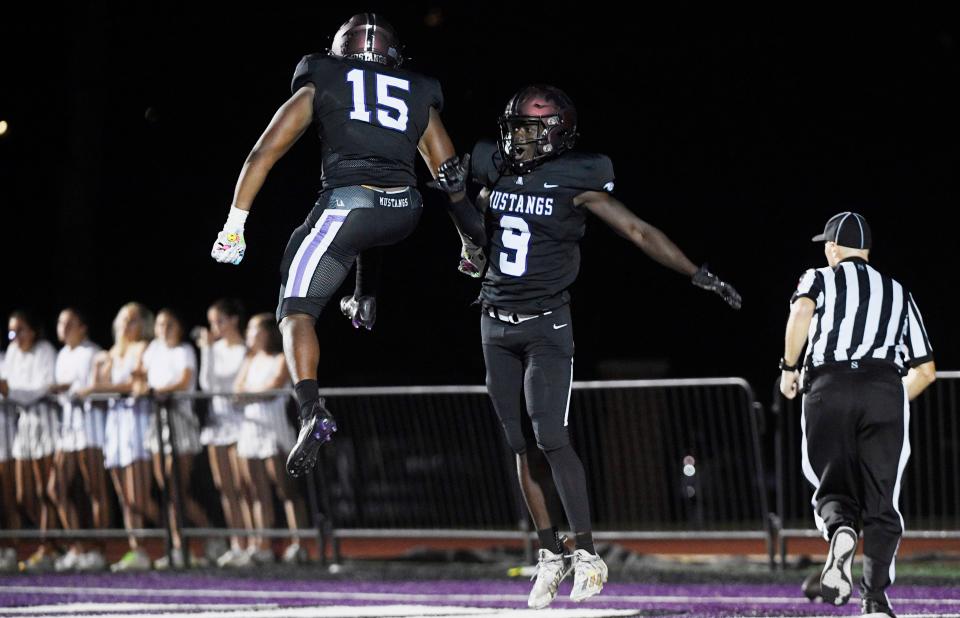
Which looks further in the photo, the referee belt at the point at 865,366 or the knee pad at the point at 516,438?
the referee belt at the point at 865,366

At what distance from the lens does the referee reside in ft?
23.0

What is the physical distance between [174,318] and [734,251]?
9.22 meters

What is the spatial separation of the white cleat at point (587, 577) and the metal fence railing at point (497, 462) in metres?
4.11

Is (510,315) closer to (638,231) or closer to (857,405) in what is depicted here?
(638,231)

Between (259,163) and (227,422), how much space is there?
571cm

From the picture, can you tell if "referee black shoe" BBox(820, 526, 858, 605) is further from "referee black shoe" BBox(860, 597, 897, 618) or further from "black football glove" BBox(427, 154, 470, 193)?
"black football glove" BBox(427, 154, 470, 193)

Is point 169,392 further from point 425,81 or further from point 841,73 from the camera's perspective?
point 841,73

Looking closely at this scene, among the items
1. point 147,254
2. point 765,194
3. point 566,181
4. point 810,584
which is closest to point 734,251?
point 765,194

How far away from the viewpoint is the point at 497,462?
11.3m

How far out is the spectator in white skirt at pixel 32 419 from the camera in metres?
11.9

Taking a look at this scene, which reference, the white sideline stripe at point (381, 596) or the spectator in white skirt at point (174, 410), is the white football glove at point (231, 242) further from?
the spectator in white skirt at point (174, 410)

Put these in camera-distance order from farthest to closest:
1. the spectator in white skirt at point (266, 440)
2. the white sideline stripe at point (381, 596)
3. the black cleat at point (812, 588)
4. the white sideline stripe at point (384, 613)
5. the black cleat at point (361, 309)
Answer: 1. the spectator in white skirt at point (266, 440)
2. the white sideline stripe at point (381, 596)
3. the black cleat at point (812, 588)
4. the white sideline stripe at point (384, 613)
5. the black cleat at point (361, 309)

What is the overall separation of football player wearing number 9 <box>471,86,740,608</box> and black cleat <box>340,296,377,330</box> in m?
0.59

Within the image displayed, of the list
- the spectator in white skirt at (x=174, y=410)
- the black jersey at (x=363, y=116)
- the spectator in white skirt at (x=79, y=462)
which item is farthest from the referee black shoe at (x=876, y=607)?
the spectator in white skirt at (x=79, y=462)
